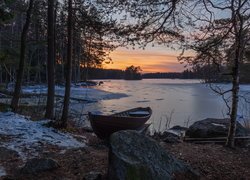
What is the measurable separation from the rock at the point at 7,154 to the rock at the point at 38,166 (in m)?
1.00

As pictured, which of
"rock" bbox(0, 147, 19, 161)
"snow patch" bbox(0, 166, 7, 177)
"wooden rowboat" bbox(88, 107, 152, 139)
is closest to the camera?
"snow patch" bbox(0, 166, 7, 177)

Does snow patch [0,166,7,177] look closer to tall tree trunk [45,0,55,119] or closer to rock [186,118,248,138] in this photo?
rock [186,118,248,138]

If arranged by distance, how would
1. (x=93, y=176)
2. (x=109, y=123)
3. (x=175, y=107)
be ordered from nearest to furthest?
(x=93, y=176) → (x=109, y=123) → (x=175, y=107)

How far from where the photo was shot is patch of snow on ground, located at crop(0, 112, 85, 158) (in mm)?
8650

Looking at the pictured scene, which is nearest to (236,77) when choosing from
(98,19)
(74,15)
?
(98,19)

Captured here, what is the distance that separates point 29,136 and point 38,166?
9.66 feet

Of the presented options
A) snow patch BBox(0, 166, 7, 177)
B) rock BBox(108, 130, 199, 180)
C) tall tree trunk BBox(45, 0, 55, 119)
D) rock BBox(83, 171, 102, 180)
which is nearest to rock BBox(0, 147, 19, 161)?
snow patch BBox(0, 166, 7, 177)

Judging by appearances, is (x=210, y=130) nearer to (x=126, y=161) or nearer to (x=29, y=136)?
(x=29, y=136)

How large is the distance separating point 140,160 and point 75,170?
1.55m

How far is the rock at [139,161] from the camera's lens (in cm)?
582

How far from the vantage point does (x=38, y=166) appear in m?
6.81

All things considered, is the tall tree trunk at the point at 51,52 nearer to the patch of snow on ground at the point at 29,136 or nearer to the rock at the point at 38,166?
the patch of snow on ground at the point at 29,136

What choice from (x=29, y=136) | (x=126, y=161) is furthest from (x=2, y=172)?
(x=29, y=136)

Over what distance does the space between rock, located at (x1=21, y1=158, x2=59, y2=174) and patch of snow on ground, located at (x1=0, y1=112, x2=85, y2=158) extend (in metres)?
1.15
